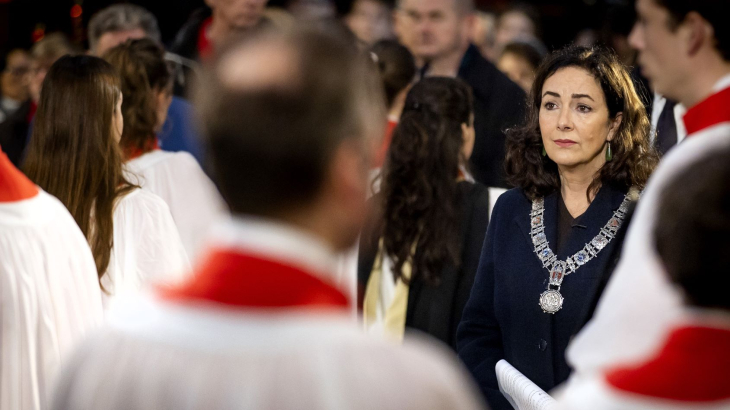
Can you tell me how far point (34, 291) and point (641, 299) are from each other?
1568 millimetres

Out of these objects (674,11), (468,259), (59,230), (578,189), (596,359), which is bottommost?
(468,259)

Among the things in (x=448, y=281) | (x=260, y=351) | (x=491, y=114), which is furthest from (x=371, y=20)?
(x=260, y=351)

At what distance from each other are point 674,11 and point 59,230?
1.61 m

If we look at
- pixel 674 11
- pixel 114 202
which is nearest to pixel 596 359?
pixel 674 11

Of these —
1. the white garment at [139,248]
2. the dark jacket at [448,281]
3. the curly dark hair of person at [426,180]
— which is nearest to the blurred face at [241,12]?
the curly dark hair of person at [426,180]

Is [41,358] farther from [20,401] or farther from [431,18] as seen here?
[431,18]

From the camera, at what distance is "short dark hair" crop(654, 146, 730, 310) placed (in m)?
1.16

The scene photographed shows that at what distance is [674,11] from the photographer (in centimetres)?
166

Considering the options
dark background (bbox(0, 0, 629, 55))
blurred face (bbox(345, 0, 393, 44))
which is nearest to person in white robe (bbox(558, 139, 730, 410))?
blurred face (bbox(345, 0, 393, 44))

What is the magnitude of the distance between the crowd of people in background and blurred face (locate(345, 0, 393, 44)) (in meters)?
2.37

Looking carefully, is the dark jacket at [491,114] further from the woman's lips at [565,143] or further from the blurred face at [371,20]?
the blurred face at [371,20]

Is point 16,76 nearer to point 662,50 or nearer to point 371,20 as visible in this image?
point 371,20

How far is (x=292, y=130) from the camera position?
3.68 ft

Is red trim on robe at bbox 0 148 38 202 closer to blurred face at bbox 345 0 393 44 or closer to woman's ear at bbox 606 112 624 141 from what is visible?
woman's ear at bbox 606 112 624 141
